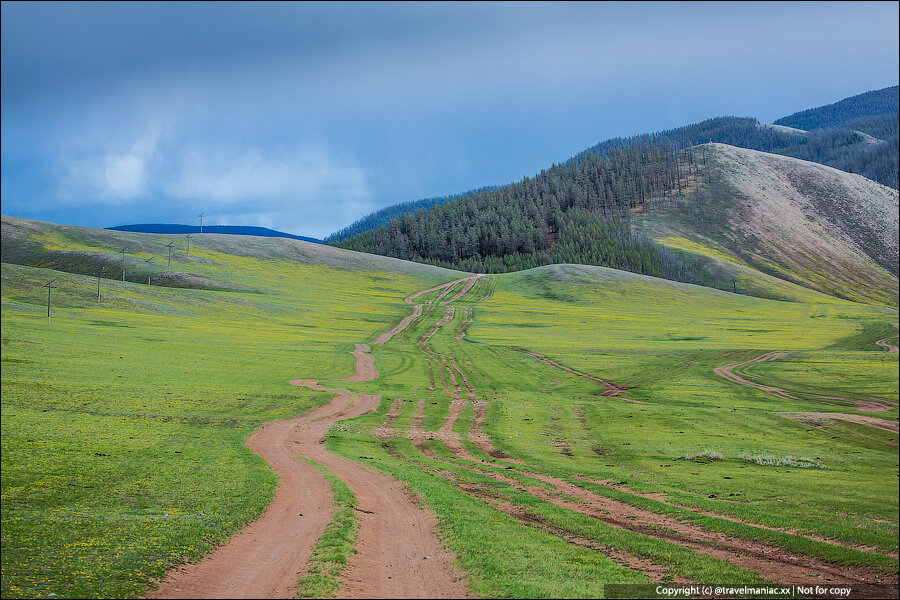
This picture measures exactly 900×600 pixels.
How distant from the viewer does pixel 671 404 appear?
1801 inches

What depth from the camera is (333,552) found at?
16453 mm

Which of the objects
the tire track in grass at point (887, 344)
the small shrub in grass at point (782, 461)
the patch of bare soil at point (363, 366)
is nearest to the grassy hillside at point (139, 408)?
the patch of bare soil at point (363, 366)

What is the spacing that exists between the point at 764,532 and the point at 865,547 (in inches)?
103

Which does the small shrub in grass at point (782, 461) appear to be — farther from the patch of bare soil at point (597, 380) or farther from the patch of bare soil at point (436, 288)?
the patch of bare soil at point (436, 288)

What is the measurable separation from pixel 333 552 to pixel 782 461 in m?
23.1

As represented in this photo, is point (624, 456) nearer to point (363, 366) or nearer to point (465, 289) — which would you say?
point (363, 366)

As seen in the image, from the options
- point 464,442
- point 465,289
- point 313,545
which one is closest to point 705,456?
point 464,442

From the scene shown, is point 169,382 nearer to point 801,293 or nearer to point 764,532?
point 764,532

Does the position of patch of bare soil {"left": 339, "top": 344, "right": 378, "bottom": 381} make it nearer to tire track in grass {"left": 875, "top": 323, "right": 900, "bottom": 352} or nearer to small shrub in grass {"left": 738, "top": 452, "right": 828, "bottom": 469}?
small shrub in grass {"left": 738, "top": 452, "right": 828, "bottom": 469}

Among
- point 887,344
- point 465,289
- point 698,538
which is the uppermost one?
point 465,289

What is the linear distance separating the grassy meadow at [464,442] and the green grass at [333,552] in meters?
0.11

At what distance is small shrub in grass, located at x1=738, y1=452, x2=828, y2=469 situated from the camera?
27875 mm

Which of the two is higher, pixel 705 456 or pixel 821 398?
pixel 821 398

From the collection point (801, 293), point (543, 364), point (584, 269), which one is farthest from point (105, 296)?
point (801, 293)
